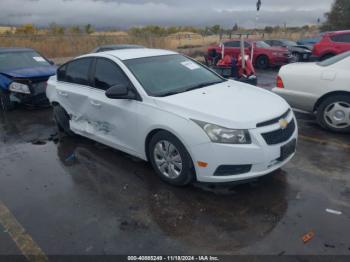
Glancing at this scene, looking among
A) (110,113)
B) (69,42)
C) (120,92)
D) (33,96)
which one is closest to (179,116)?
(120,92)

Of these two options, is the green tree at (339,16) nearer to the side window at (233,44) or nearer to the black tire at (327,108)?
the side window at (233,44)

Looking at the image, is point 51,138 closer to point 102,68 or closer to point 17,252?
point 102,68

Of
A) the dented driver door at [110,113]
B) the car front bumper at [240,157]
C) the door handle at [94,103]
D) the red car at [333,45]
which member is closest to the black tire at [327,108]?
the car front bumper at [240,157]

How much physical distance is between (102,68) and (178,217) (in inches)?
102

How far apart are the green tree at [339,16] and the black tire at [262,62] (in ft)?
82.6

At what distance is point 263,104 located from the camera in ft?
12.9

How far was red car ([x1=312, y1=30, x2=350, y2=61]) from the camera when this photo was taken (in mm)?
12867

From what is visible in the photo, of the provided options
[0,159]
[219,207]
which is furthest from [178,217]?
[0,159]

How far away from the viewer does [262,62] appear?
16312 mm

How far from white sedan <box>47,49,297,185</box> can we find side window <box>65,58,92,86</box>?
0.05 ft

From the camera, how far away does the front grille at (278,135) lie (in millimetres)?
3541

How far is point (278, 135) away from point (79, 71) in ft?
11.0

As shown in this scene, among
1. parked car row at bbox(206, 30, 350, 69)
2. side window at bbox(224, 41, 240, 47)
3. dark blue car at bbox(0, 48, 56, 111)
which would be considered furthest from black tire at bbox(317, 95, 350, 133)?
side window at bbox(224, 41, 240, 47)

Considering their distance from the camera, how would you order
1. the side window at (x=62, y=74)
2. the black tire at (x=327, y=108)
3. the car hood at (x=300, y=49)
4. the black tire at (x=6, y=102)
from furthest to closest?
1. the car hood at (x=300, y=49)
2. the black tire at (x=6, y=102)
3. the side window at (x=62, y=74)
4. the black tire at (x=327, y=108)
